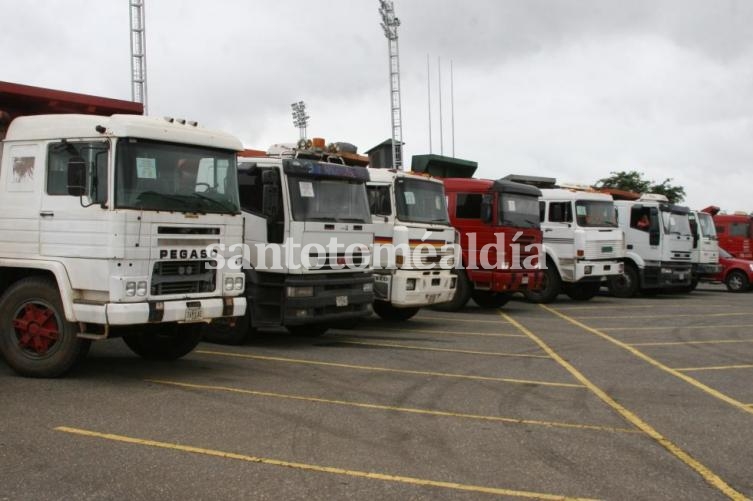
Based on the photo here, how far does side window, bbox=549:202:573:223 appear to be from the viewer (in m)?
17.3

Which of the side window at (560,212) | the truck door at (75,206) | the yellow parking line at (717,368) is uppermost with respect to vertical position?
the side window at (560,212)

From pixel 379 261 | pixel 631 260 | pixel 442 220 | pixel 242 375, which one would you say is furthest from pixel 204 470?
pixel 631 260

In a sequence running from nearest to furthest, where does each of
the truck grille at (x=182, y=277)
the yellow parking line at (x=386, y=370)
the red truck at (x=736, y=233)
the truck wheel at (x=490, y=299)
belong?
the truck grille at (x=182, y=277) < the yellow parking line at (x=386, y=370) < the truck wheel at (x=490, y=299) < the red truck at (x=736, y=233)

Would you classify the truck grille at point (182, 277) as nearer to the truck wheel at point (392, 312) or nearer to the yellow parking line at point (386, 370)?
the yellow parking line at point (386, 370)

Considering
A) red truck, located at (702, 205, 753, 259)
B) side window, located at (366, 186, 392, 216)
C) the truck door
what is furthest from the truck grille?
red truck, located at (702, 205, 753, 259)

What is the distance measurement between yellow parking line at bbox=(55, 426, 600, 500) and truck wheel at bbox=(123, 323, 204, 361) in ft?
9.64

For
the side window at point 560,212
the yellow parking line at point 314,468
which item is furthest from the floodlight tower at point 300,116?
→ the yellow parking line at point 314,468

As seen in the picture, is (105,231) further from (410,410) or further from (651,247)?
(651,247)

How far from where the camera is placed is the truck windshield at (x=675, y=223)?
64.2 ft

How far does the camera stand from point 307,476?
4777 millimetres

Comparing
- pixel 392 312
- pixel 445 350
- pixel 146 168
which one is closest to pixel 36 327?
pixel 146 168

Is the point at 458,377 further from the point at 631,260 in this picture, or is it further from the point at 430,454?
the point at 631,260

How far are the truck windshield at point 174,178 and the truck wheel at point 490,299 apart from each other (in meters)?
8.98

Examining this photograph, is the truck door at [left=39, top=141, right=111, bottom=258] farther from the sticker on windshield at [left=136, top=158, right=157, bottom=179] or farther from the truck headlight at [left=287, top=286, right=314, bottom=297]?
the truck headlight at [left=287, top=286, right=314, bottom=297]
